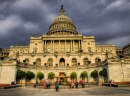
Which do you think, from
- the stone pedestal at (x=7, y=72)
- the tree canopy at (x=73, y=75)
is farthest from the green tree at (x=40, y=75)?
the tree canopy at (x=73, y=75)

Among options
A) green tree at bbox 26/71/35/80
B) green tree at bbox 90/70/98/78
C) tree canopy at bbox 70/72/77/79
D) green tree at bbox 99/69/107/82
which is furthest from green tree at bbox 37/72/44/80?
green tree at bbox 99/69/107/82

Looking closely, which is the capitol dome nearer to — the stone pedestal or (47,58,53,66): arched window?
(47,58,53,66): arched window

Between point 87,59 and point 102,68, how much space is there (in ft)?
65.7

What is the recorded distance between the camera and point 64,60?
71375mm

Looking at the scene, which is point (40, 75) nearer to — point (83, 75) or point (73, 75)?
point (73, 75)

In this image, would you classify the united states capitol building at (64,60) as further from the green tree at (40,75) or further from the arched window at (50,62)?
the green tree at (40,75)

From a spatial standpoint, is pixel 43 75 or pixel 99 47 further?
pixel 99 47

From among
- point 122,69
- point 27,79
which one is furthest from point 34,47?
point 122,69

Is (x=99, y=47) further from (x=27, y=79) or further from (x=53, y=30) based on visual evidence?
(x=27, y=79)

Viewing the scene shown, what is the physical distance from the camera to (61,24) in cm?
14225

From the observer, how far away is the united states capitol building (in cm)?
4600

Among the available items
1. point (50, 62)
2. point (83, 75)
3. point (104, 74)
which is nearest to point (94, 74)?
point (83, 75)

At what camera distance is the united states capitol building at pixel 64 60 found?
46000mm

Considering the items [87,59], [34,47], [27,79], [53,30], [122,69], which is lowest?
[27,79]
